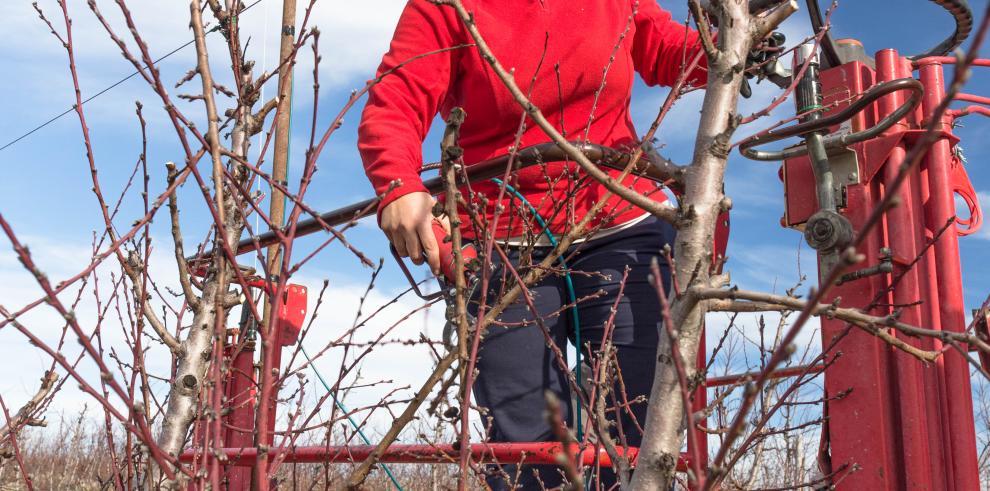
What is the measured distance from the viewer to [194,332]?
1.59 metres

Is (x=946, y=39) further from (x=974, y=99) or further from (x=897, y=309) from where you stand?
(x=897, y=309)

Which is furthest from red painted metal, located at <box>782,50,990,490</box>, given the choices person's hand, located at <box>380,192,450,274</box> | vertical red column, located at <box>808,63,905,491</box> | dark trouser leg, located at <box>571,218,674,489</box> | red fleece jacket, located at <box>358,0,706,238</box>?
person's hand, located at <box>380,192,450,274</box>

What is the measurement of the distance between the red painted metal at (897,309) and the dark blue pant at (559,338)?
37 cm

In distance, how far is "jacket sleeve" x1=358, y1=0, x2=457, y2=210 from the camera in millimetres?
1961

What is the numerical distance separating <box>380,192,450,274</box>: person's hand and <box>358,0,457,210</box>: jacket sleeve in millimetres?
87

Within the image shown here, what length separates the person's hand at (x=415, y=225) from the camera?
6.04ft

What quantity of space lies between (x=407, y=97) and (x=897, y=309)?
3.96 ft

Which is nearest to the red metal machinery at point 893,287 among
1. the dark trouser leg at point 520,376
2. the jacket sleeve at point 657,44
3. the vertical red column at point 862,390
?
the vertical red column at point 862,390

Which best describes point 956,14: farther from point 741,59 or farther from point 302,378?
point 302,378

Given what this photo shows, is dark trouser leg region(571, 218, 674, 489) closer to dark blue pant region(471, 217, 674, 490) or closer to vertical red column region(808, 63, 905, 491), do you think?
dark blue pant region(471, 217, 674, 490)

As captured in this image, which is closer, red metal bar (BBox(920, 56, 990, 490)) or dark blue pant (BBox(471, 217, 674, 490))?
red metal bar (BBox(920, 56, 990, 490))

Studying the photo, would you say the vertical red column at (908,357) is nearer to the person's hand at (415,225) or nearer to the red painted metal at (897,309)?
the red painted metal at (897,309)

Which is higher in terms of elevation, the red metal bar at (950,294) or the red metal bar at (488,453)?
the red metal bar at (950,294)

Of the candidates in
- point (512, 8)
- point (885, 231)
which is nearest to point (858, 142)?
point (885, 231)
